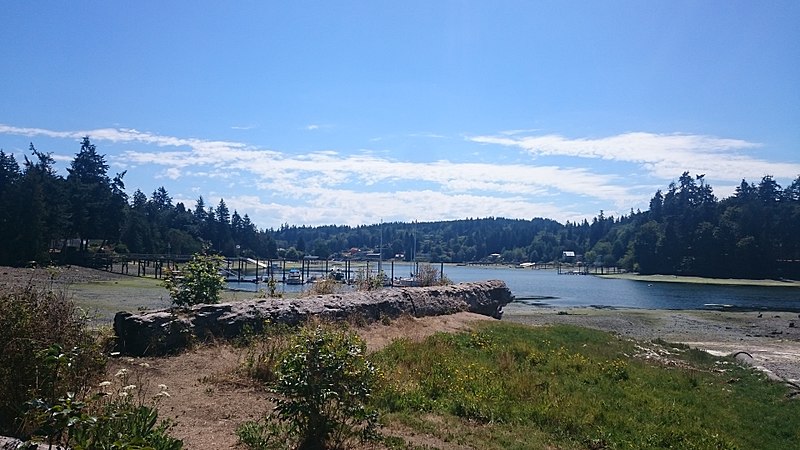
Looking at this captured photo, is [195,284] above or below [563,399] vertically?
above

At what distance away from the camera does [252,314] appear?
1277 centimetres

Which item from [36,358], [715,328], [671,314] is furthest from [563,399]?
[671,314]

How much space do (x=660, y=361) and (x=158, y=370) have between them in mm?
14267

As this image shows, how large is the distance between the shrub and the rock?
3.08 metres

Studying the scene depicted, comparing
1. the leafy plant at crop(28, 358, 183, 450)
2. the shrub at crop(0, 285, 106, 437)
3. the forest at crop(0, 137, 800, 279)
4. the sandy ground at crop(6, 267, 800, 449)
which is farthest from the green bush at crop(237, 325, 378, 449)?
the forest at crop(0, 137, 800, 279)

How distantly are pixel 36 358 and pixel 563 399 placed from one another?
7.98m

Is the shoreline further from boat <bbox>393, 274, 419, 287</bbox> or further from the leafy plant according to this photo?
the leafy plant

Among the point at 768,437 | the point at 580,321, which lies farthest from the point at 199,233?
the point at 768,437

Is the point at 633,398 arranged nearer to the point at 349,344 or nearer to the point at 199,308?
the point at 349,344

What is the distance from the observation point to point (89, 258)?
71812 mm

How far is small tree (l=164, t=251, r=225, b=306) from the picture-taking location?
45.8 feet

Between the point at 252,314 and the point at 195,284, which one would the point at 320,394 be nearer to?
the point at 252,314

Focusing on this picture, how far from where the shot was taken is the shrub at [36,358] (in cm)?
575

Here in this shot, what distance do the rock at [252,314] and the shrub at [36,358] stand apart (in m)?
3.08
